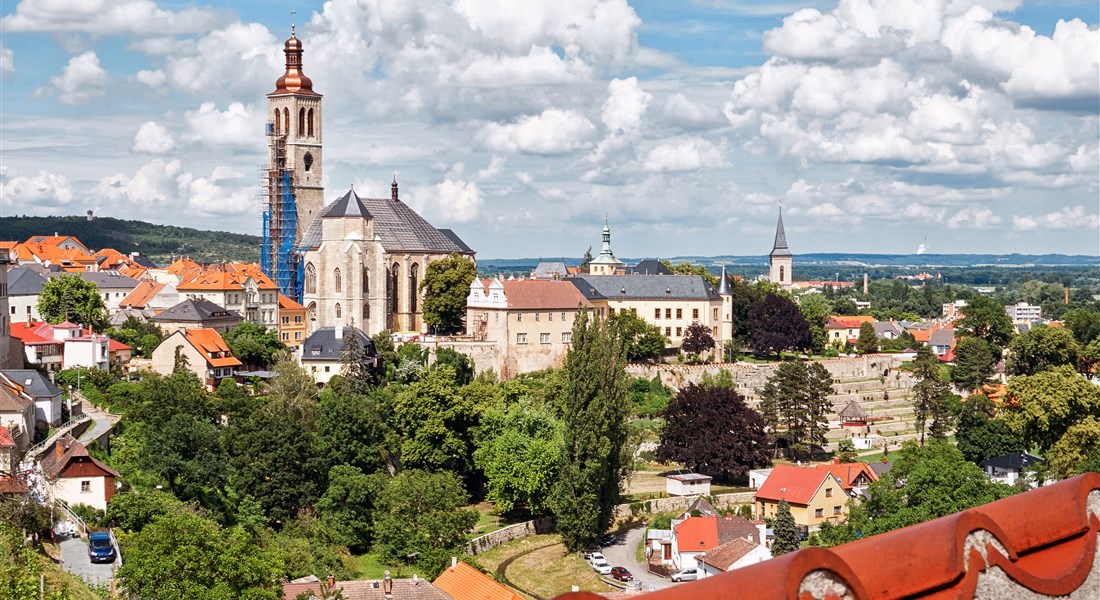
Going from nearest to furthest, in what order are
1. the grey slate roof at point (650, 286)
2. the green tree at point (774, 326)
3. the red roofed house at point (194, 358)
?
the red roofed house at point (194, 358) < the grey slate roof at point (650, 286) < the green tree at point (774, 326)

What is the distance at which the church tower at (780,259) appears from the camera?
18900 centimetres

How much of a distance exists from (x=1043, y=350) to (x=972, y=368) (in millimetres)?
4706

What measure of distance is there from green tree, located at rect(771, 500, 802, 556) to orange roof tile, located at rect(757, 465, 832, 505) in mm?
5354

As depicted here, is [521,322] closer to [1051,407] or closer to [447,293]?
[447,293]

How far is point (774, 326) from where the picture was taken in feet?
285

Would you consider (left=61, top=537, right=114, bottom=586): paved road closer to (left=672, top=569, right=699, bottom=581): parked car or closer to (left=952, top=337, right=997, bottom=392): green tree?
(left=672, top=569, right=699, bottom=581): parked car

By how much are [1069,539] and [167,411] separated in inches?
1834

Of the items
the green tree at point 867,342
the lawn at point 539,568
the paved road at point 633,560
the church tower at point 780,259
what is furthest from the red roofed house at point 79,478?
the church tower at point 780,259

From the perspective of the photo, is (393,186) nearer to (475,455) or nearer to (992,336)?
(475,455)

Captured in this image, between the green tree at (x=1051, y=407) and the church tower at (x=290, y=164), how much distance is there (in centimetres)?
4617

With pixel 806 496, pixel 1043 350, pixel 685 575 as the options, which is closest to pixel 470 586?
pixel 685 575

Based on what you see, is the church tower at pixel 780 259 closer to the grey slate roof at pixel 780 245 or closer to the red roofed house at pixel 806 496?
the grey slate roof at pixel 780 245

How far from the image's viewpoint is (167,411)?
167 ft

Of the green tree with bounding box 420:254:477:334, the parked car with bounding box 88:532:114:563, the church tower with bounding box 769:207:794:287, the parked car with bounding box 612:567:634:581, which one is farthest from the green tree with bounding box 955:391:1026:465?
the church tower with bounding box 769:207:794:287
